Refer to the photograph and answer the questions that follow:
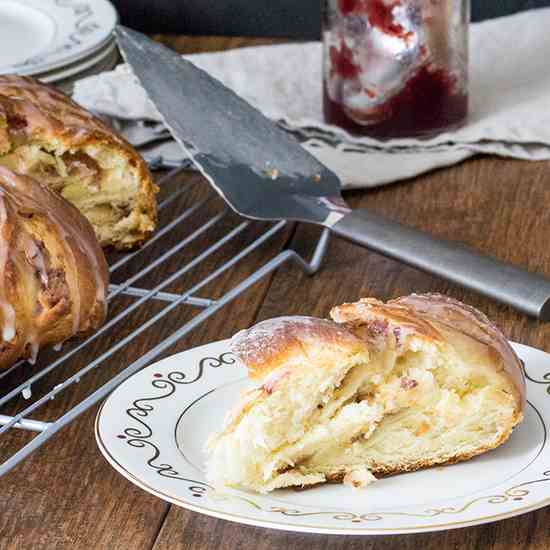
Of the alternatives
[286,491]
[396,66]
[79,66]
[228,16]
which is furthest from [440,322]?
[228,16]

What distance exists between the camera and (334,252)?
5.15ft

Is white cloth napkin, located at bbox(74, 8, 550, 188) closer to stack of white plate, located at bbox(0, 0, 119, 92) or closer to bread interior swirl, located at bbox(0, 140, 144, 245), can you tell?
stack of white plate, located at bbox(0, 0, 119, 92)

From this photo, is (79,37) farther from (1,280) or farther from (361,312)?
(361,312)

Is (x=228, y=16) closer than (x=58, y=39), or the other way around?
(x=58, y=39)

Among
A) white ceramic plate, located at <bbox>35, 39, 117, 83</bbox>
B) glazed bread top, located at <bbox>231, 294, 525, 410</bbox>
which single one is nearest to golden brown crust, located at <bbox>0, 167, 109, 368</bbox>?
glazed bread top, located at <bbox>231, 294, 525, 410</bbox>

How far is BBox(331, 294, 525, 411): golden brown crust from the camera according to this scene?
103cm

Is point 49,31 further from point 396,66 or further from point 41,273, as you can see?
point 41,273

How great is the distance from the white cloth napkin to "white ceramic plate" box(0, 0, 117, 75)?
0.06m

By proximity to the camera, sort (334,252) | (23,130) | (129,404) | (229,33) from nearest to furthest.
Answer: (129,404) → (23,130) → (334,252) → (229,33)

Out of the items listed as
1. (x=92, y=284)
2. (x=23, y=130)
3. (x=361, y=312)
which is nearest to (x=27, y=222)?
(x=92, y=284)

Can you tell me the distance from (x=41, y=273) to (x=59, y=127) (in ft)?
0.95

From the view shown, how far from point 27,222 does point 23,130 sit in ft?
0.78

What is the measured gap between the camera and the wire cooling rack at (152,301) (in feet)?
3.83

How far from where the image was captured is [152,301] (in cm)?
145
